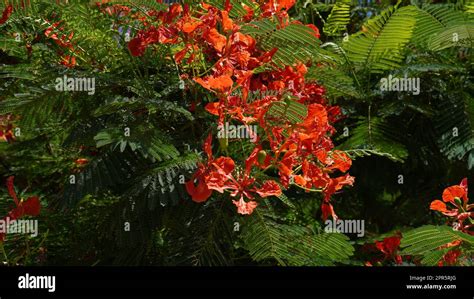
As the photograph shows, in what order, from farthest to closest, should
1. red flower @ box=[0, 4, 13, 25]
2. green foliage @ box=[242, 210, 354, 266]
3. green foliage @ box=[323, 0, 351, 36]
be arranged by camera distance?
green foliage @ box=[323, 0, 351, 36] → red flower @ box=[0, 4, 13, 25] → green foliage @ box=[242, 210, 354, 266]

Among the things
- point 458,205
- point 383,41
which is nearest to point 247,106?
point 458,205

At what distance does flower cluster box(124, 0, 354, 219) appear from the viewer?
5.30 feet

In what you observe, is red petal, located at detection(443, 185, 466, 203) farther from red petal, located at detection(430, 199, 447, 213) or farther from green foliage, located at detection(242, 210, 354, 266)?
green foliage, located at detection(242, 210, 354, 266)

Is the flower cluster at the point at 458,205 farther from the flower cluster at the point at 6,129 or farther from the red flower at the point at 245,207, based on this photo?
the flower cluster at the point at 6,129

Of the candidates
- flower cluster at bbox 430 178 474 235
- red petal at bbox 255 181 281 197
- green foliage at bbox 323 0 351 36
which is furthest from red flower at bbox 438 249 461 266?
green foliage at bbox 323 0 351 36

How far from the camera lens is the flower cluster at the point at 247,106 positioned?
1.62 meters

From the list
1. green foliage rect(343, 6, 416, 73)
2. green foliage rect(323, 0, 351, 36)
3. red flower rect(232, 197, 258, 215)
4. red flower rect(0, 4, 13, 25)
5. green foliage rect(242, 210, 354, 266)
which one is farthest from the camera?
green foliage rect(323, 0, 351, 36)

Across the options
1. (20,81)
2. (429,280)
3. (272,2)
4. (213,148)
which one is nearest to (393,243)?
(429,280)

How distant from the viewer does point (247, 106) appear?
168 cm

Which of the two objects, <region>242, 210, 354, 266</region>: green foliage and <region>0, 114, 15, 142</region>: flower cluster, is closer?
<region>242, 210, 354, 266</region>: green foliage

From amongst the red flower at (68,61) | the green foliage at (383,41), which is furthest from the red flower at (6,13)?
the green foliage at (383,41)

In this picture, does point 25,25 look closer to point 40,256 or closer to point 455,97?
point 40,256

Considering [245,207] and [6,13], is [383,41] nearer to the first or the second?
[245,207]

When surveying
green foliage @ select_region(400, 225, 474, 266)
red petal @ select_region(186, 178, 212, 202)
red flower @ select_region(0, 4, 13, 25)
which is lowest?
green foliage @ select_region(400, 225, 474, 266)
